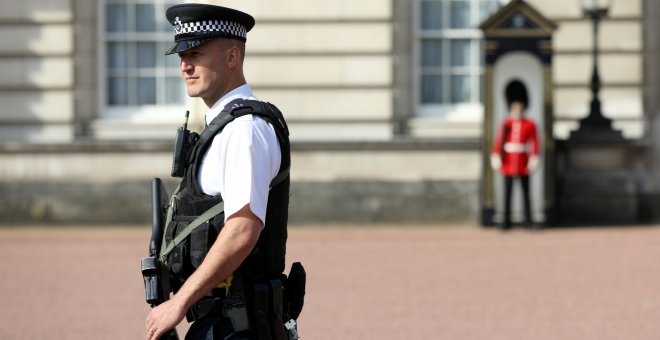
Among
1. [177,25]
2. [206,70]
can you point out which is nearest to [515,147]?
[177,25]

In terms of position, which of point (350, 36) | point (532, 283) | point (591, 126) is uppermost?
point (350, 36)

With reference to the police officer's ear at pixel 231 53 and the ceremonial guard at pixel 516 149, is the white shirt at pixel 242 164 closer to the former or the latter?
the police officer's ear at pixel 231 53

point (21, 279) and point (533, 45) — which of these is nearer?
point (21, 279)

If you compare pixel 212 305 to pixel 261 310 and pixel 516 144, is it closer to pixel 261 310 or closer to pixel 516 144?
pixel 261 310

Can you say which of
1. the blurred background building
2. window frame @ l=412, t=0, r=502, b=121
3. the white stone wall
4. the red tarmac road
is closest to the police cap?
the red tarmac road

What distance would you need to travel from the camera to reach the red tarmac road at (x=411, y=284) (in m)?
9.56

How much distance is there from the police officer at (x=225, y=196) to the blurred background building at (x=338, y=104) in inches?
547

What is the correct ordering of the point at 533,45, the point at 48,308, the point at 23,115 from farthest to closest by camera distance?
the point at 23,115 < the point at 533,45 < the point at 48,308

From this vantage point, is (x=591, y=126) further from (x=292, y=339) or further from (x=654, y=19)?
(x=292, y=339)

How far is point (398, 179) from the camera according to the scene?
727 inches

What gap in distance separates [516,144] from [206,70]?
532 inches

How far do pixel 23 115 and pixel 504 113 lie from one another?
6.18m

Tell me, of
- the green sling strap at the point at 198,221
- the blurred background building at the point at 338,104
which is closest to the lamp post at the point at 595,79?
the blurred background building at the point at 338,104

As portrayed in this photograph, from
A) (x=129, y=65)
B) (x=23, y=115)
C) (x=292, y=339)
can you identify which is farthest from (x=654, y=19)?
(x=292, y=339)
